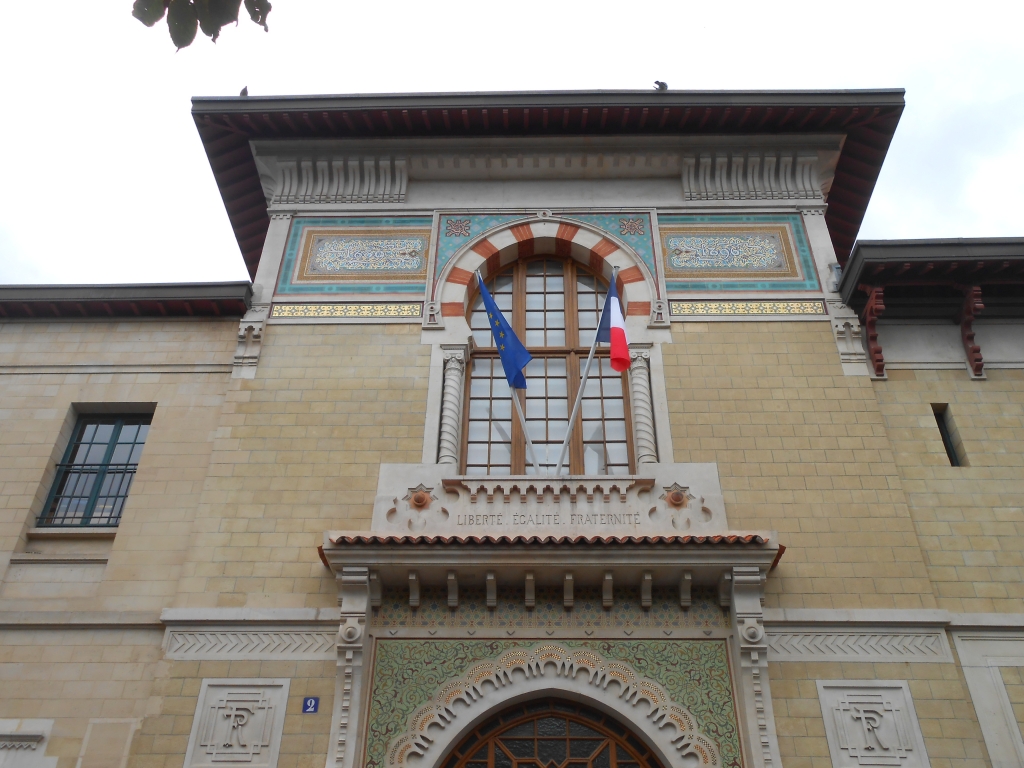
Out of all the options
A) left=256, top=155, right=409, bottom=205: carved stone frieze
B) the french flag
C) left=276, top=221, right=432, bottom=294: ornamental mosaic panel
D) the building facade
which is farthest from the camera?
left=256, top=155, right=409, bottom=205: carved stone frieze

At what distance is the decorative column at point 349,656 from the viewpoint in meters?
8.60

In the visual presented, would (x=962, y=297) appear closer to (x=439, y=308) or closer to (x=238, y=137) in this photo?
(x=439, y=308)

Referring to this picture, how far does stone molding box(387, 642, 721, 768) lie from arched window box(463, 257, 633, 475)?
7.84 feet

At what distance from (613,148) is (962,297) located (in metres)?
5.12

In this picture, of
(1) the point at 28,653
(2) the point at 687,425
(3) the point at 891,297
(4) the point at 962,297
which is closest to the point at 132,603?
(1) the point at 28,653

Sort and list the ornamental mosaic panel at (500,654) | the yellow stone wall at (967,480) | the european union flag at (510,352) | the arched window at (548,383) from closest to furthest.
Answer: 1. the ornamental mosaic panel at (500,654)
2. the yellow stone wall at (967,480)
3. the european union flag at (510,352)
4. the arched window at (548,383)

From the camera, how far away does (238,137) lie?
44.2 ft

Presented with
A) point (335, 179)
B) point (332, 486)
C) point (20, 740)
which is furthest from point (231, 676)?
point (335, 179)

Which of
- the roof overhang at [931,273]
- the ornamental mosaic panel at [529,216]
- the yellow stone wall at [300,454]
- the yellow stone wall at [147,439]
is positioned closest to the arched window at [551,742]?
the yellow stone wall at [300,454]

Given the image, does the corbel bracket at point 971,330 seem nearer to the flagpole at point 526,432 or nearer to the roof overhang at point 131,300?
the flagpole at point 526,432

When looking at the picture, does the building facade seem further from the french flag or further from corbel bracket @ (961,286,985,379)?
the french flag

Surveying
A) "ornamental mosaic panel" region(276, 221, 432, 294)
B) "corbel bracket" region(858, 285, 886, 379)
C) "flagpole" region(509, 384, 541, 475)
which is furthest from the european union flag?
"corbel bracket" region(858, 285, 886, 379)

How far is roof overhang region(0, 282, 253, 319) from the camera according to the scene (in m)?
11.9

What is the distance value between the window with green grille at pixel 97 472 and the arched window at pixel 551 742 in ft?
16.3
